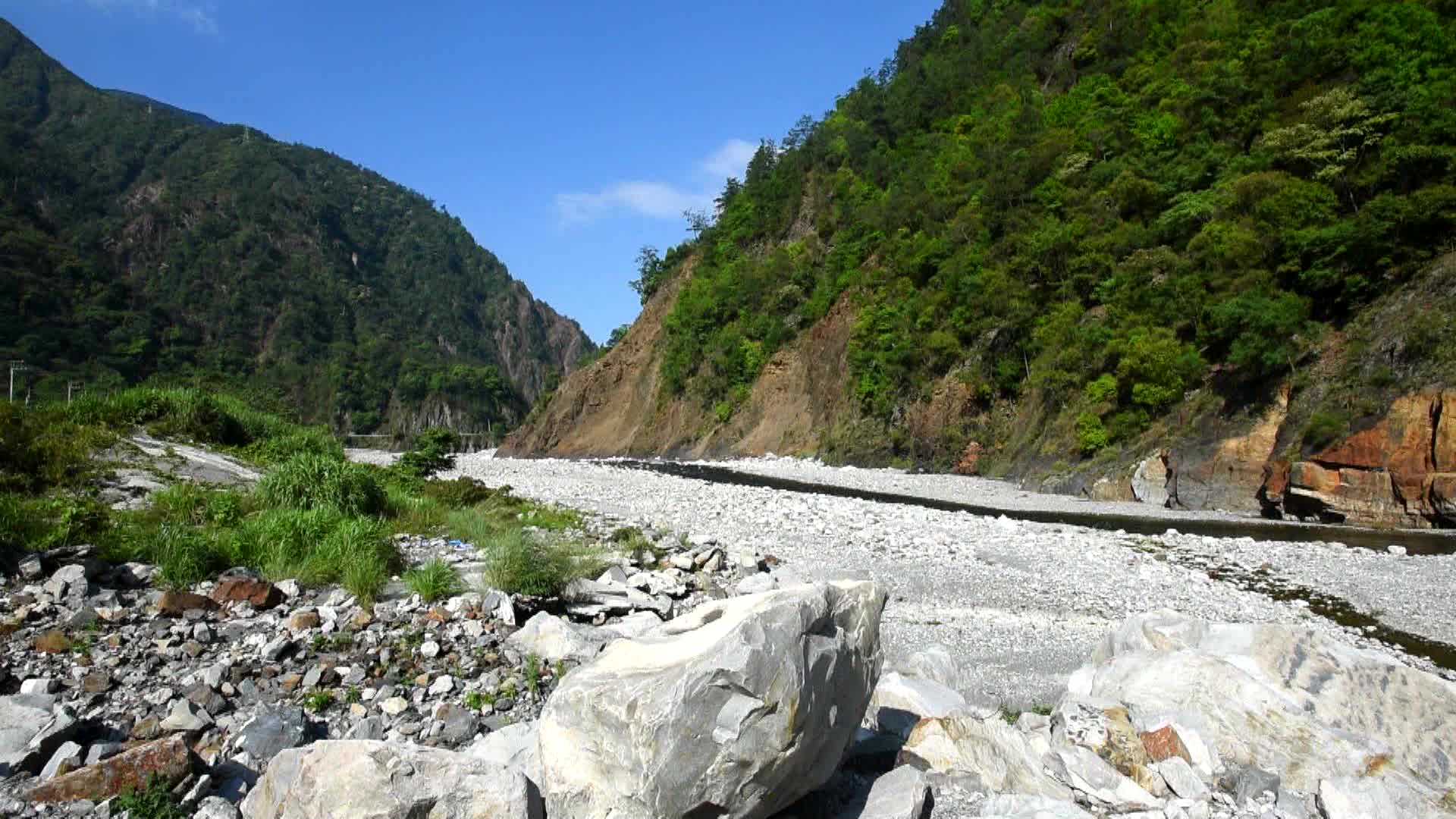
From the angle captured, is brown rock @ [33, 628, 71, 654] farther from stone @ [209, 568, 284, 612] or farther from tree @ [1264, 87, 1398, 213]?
tree @ [1264, 87, 1398, 213]

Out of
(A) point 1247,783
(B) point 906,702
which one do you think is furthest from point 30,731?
(A) point 1247,783

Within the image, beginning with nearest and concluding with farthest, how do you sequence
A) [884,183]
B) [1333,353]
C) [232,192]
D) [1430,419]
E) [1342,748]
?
[1342,748]
[1430,419]
[1333,353]
[884,183]
[232,192]

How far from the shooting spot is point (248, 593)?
7227 mm

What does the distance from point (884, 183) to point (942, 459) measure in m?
31.3

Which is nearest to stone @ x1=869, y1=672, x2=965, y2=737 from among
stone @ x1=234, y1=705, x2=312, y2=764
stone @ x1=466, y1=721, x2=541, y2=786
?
stone @ x1=466, y1=721, x2=541, y2=786

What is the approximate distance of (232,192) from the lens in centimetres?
16550

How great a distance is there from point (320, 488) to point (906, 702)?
32.0 ft

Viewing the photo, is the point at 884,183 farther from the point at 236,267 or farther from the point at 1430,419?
the point at 236,267

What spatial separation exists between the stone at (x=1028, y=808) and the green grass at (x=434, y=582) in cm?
560

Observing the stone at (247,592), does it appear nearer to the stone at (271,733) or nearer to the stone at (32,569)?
the stone at (32,569)

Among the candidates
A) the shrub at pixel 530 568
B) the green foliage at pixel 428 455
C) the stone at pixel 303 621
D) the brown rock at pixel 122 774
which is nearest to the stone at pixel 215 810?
the brown rock at pixel 122 774

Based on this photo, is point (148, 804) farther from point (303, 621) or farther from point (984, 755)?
point (984, 755)

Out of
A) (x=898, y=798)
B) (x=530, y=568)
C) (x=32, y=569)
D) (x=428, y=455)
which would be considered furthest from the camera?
(x=428, y=455)

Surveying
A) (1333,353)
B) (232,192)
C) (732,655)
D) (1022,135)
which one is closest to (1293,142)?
(1333,353)
